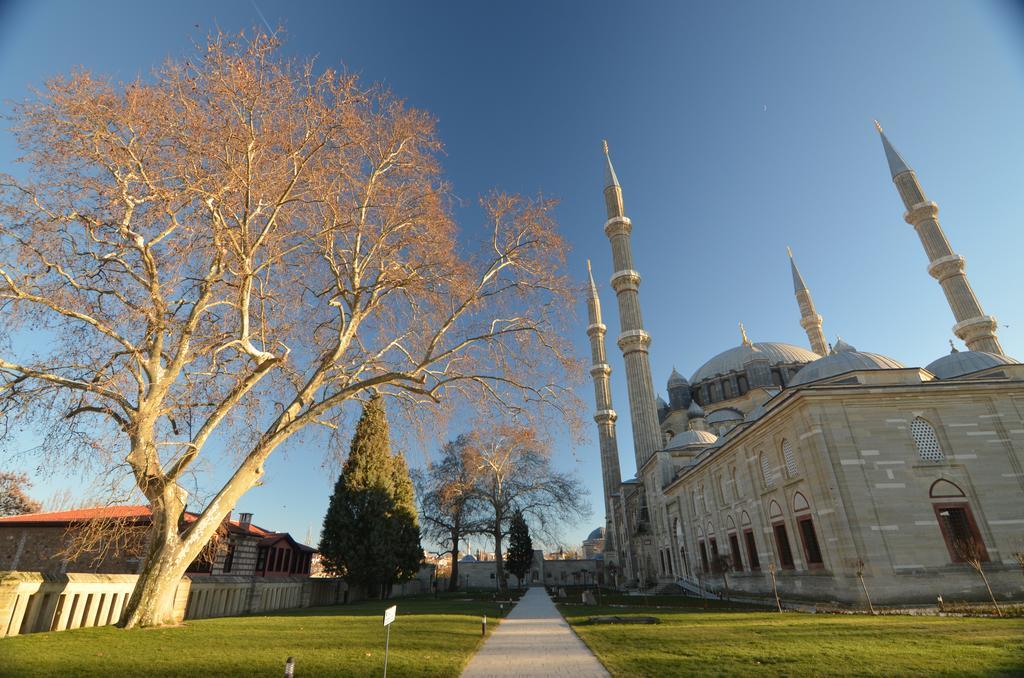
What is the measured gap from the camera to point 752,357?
1887 inches

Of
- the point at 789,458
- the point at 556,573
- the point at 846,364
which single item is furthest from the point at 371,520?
the point at 556,573

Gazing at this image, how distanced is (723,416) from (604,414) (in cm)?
1094

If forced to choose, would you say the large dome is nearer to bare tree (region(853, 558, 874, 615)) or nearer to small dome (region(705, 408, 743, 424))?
bare tree (region(853, 558, 874, 615))

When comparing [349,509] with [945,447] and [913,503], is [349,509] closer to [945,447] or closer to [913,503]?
[913,503]

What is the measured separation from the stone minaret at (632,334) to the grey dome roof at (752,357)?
12.1 meters

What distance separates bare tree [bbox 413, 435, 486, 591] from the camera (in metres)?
35.0

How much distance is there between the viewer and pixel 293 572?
28.8m

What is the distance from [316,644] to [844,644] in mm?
9884

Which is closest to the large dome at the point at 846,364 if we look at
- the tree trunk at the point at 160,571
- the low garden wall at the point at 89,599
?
the tree trunk at the point at 160,571

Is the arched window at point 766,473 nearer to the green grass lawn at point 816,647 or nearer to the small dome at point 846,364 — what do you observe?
the small dome at point 846,364

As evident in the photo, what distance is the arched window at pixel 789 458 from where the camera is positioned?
19.4 meters

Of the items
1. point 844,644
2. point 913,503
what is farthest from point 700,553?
point 844,644

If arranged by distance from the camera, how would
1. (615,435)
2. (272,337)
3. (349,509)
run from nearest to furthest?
1. (272,337)
2. (349,509)
3. (615,435)

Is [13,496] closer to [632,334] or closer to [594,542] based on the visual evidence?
[632,334]
